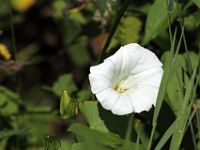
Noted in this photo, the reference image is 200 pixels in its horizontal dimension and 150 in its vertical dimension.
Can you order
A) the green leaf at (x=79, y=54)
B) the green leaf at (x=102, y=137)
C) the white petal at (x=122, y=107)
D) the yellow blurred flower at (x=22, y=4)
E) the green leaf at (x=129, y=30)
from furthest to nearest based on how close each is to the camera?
the yellow blurred flower at (x=22, y=4) → the green leaf at (x=79, y=54) → the green leaf at (x=129, y=30) → the white petal at (x=122, y=107) → the green leaf at (x=102, y=137)

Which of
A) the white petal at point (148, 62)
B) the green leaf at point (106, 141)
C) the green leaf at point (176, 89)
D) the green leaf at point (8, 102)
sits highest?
the white petal at point (148, 62)

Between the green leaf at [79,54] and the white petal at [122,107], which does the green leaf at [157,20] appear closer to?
the white petal at [122,107]

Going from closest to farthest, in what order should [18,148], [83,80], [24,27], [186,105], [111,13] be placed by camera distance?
[186,105] < [18,148] < [111,13] < [83,80] < [24,27]

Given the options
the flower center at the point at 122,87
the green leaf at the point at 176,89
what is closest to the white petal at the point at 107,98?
the flower center at the point at 122,87

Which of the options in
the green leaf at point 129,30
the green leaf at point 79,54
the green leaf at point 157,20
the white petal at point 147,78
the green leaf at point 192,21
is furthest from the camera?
the green leaf at point 79,54

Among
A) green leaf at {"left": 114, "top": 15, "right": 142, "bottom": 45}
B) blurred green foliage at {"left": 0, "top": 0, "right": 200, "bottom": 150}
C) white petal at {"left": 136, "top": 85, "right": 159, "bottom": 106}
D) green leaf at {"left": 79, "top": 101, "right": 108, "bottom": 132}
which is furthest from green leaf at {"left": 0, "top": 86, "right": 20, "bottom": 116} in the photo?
white petal at {"left": 136, "top": 85, "right": 159, "bottom": 106}

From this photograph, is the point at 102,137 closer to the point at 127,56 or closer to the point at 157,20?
the point at 127,56

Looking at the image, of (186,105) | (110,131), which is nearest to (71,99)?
(110,131)

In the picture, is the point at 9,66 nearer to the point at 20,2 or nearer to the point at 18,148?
the point at 18,148
